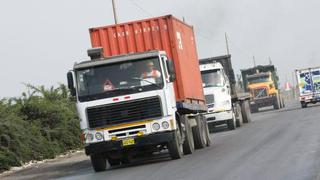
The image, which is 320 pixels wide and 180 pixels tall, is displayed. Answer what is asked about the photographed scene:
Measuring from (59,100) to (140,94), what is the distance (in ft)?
53.0

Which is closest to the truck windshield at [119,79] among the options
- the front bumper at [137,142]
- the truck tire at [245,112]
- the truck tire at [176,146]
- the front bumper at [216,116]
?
the front bumper at [137,142]

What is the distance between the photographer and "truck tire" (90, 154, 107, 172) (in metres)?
18.2

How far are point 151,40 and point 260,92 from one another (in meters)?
35.6

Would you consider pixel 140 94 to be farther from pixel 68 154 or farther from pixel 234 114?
pixel 234 114

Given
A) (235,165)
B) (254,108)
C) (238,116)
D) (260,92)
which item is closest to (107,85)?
(235,165)

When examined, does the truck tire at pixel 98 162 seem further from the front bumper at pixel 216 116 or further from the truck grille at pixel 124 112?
the front bumper at pixel 216 116

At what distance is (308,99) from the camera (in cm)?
4769

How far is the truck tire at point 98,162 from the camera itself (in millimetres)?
18219

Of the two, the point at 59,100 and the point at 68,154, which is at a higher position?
the point at 59,100

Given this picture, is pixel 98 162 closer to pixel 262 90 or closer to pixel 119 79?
pixel 119 79

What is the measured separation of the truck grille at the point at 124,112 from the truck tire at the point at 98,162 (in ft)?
3.33

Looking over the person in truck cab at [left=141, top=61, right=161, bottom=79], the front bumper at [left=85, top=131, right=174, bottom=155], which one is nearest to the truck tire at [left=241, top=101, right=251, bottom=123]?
the person in truck cab at [left=141, top=61, right=161, bottom=79]

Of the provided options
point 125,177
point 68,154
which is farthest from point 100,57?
point 68,154

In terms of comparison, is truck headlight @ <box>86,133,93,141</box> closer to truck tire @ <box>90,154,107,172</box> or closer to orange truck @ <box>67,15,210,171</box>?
orange truck @ <box>67,15,210,171</box>
